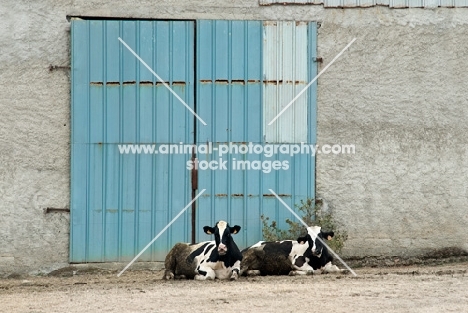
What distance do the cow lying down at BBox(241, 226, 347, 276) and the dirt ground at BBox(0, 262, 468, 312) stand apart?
1.62 feet

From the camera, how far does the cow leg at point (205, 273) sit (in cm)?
1362

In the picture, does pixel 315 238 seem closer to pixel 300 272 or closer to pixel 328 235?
pixel 328 235

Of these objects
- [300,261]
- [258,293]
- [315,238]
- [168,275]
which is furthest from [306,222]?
[258,293]

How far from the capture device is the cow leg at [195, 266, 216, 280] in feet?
44.7

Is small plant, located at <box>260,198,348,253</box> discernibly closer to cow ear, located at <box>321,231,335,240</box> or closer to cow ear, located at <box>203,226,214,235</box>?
cow ear, located at <box>321,231,335,240</box>

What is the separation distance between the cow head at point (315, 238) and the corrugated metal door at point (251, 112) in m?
0.72

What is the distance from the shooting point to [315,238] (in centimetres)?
1402

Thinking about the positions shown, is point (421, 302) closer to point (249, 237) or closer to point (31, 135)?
point (249, 237)

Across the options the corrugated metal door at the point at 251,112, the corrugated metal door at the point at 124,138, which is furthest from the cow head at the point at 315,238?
the corrugated metal door at the point at 124,138

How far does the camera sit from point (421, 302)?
407 inches

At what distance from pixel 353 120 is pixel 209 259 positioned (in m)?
3.03

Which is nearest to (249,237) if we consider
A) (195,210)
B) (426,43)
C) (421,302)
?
(195,210)

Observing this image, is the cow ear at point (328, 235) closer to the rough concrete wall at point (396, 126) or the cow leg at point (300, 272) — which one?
the cow leg at point (300, 272)

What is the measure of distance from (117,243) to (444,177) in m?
4.81
